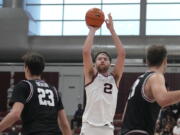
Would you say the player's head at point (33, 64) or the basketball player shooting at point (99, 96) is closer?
the player's head at point (33, 64)

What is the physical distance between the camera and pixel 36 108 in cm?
366

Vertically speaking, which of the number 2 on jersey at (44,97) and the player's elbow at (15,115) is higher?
the number 2 on jersey at (44,97)

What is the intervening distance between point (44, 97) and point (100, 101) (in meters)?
1.26

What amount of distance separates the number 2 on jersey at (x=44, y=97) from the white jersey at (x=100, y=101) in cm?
114

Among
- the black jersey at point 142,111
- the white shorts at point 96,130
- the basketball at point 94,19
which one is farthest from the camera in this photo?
the basketball at point 94,19

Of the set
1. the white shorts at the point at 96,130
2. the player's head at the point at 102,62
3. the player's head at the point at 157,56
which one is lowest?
the white shorts at the point at 96,130

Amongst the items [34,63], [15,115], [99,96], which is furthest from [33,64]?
[99,96]

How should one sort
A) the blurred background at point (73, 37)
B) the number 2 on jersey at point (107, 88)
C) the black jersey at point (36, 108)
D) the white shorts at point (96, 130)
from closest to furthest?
the black jersey at point (36, 108) < the white shorts at point (96, 130) < the number 2 on jersey at point (107, 88) < the blurred background at point (73, 37)

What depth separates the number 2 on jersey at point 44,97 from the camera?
3702mm

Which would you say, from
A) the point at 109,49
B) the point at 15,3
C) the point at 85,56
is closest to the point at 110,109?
the point at 85,56

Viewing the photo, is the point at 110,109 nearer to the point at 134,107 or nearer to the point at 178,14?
the point at 134,107

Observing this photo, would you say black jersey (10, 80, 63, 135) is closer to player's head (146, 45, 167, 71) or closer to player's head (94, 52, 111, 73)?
player's head (146, 45, 167, 71)

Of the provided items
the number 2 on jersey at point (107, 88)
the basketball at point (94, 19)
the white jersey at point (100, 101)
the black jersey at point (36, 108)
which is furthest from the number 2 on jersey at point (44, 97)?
the basketball at point (94, 19)

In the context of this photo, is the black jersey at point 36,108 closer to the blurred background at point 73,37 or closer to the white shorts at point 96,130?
the white shorts at point 96,130
